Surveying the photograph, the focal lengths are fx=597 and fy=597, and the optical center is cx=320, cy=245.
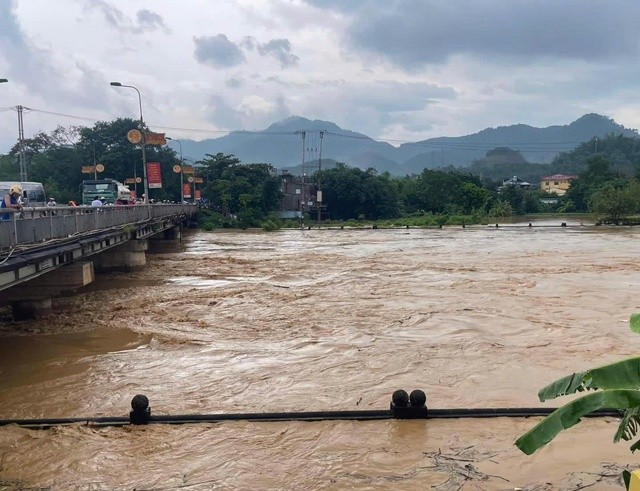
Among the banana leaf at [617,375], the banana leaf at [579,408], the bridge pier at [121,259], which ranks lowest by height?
the bridge pier at [121,259]

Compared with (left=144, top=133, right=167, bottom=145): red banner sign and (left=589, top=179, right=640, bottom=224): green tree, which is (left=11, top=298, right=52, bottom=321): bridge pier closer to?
(left=144, top=133, right=167, bottom=145): red banner sign

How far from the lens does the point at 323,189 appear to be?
79.9m

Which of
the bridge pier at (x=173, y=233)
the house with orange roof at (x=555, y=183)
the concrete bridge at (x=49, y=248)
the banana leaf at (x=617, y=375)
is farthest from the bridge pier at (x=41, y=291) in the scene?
the house with orange roof at (x=555, y=183)

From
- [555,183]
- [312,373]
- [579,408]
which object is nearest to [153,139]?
[312,373]

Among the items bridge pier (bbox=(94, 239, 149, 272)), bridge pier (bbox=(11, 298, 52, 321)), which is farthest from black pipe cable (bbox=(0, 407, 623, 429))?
bridge pier (bbox=(94, 239, 149, 272))

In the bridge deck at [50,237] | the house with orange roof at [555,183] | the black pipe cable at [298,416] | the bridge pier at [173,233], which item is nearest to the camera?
the black pipe cable at [298,416]

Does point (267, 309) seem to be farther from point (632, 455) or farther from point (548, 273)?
point (548, 273)

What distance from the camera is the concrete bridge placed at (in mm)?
11719

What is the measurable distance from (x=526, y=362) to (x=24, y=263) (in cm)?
994

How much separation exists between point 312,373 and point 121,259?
1846cm

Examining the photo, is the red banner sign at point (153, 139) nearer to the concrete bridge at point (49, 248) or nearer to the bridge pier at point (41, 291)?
A: the concrete bridge at point (49, 248)

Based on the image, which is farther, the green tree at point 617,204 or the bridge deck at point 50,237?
the green tree at point 617,204

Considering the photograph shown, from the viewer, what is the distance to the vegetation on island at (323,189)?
68750 mm

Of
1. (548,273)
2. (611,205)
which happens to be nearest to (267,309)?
(548,273)
